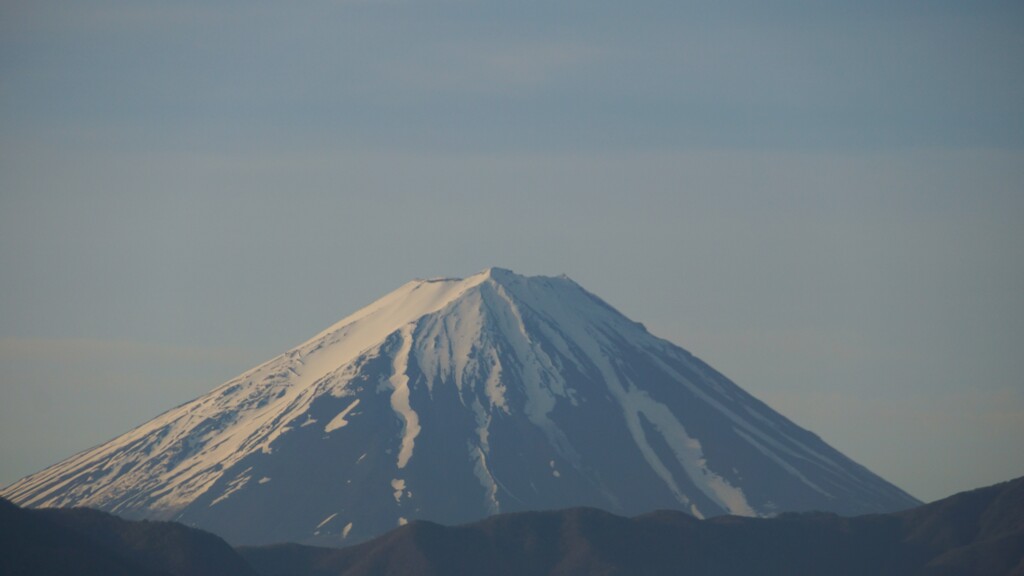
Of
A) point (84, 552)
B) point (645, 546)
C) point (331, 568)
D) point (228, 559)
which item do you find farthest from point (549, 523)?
point (84, 552)

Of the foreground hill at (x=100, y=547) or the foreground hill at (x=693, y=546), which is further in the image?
the foreground hill at (x=693, y=546)

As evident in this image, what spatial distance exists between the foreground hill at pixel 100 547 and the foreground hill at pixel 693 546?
11.9m

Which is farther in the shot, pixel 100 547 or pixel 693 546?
pixel 693 546

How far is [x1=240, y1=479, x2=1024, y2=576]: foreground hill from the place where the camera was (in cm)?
17112

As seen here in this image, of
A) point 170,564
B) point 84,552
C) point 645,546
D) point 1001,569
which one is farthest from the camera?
point 645,546

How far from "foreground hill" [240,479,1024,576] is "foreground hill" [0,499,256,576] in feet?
39.1

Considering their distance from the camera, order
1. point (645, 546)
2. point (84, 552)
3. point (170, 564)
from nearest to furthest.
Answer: point (84, 552)
point (170, 564)
point (645, 546)

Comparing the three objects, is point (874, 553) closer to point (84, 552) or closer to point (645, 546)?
point (645, 546)

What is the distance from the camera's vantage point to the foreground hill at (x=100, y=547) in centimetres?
13512

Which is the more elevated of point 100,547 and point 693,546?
point 100,547

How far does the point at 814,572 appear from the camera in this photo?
179000mm

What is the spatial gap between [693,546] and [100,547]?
5775cm

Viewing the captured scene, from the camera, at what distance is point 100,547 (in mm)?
145500

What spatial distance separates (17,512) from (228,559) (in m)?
20.5
